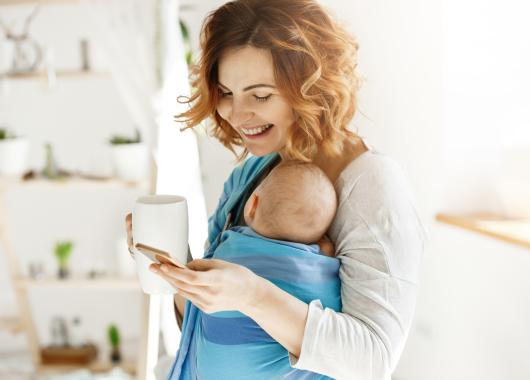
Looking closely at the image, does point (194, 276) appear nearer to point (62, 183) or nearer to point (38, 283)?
point (62, 183)

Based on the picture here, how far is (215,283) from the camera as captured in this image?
2.62ft

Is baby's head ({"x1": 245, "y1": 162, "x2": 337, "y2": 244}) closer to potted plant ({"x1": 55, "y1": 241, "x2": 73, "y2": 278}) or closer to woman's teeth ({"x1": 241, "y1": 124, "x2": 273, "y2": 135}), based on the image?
woman's teeth ({"x1": 241, "y1": 124, "x2": 273, "y2": 135})

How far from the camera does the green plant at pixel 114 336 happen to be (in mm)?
2828

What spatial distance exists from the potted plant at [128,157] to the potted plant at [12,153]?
0.42 metres

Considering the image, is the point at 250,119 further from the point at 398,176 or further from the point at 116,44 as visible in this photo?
the point at 116,44

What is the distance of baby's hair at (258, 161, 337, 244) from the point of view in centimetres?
97

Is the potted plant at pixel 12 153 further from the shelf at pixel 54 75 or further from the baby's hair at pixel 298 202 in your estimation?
the baby's hair at pixel 298 202

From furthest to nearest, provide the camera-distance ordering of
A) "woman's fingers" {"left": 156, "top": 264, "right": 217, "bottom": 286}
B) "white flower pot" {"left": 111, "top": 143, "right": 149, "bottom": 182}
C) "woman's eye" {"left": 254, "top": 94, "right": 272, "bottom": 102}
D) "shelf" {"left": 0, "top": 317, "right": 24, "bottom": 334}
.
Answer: "shelf" {"left": 0, "top": 317, "right": 24, "bottom": 334}, "white flower pot" {"left": 111, "top": 143, "right": 149, "bottom": 182}, "woman's eye" {"left": 254, "top": 94, "right": 272, "bottom": 102}, "woman's fingers" {"left": 156, "top": 264, "right": 217, "bottom": 286}

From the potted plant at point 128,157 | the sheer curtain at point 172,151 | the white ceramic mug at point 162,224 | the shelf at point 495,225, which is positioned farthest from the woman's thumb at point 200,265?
the potted plant at point 128,157

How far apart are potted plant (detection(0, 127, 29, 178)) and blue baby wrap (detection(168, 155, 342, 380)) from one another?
6.08 ft

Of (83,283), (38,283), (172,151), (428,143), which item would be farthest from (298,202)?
(38,283)

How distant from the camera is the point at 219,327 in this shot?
3.43 feet

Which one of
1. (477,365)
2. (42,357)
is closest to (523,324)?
(477,365)

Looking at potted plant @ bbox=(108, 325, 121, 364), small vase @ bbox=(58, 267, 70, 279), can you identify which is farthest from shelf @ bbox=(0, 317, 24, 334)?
potted plant @ bbox=(108, 325, 121, 364)
